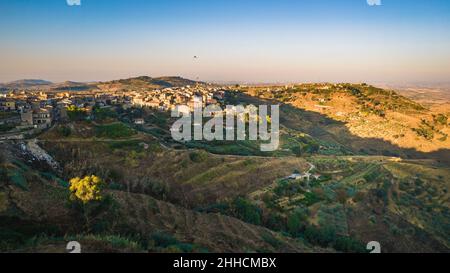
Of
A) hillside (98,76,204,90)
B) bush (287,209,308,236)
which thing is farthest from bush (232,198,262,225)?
hillside (98,76,204,90)

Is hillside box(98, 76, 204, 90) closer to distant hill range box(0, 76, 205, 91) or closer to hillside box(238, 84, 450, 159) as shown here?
distant hill range box(0, 76, 205, 91)

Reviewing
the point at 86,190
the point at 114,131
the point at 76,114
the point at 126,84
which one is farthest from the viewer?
the point at 126,84

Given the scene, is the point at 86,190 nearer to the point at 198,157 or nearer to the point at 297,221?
the point at 297,221

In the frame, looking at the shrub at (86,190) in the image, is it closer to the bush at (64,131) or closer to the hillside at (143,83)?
the bush at (64,131)

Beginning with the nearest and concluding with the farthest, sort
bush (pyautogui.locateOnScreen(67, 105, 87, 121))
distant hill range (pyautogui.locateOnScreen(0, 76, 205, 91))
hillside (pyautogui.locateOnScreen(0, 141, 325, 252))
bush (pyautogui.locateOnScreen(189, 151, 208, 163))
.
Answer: hillside (pyautogui.locateOnScreen(0, 141, 325, 252))
bush (pyautogui.locateOnScreen(189, 151, 208, 163))
bush (pyautogui.locateOnScreen(67, 105, 87, 121))
distant hill range (pyautogui.locateOnScreen(0, 76, 205, 91))
